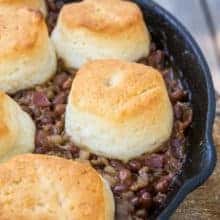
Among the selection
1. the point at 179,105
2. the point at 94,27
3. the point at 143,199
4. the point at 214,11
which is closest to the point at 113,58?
the point at 94,27

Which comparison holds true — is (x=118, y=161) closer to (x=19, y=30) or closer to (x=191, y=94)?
(x=191, y=94)

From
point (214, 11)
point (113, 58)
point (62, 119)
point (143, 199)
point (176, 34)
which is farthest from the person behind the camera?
point (214, 11)

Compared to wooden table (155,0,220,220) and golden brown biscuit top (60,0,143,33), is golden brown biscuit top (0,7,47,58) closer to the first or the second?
golden brown biscuit top (60,0,143,33)

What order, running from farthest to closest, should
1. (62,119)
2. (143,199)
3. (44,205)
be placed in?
(62,119), (143,199), (44,205)

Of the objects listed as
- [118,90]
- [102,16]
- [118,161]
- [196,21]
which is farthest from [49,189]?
[196,21]

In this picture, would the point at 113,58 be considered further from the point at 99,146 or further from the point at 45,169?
the point at 45,169

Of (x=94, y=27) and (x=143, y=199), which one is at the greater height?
(x=94, y=27)
